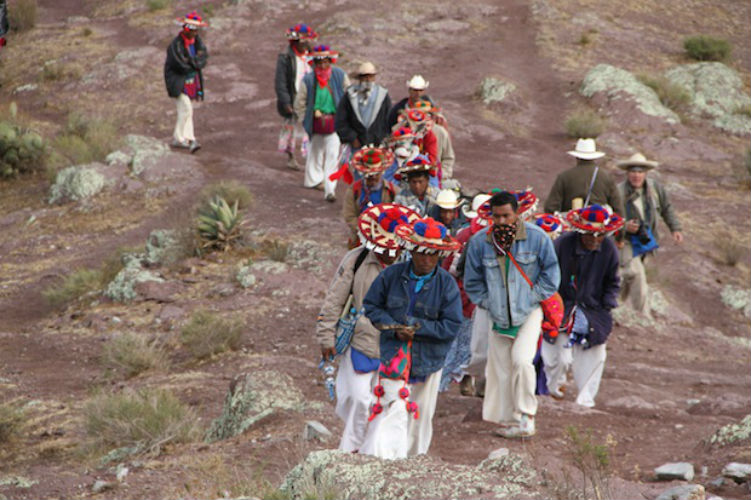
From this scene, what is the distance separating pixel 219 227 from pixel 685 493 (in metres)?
8.69

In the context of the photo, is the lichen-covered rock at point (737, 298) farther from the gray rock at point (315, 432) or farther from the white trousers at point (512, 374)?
the gray rock at point (315, 432)

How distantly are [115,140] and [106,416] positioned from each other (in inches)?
448

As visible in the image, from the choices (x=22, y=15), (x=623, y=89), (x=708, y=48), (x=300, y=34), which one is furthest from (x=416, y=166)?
(x=22, y=15)

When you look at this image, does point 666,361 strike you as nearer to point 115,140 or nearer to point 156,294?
point 156,294

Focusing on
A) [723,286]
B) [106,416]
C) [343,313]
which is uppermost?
[343,313]

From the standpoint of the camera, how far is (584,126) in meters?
21.5

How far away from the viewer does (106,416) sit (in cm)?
841

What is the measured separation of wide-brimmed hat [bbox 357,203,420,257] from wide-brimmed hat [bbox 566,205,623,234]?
217 cm

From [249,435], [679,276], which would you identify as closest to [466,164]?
[679,276]

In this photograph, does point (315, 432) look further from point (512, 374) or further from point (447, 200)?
point (447, 200)

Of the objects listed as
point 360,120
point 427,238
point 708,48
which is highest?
point 427,238

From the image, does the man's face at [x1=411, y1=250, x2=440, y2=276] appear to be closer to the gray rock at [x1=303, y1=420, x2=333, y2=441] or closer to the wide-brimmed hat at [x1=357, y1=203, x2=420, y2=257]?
the wide-brimmed hat at [x1=357, y1=203, x2=420, y2=257]

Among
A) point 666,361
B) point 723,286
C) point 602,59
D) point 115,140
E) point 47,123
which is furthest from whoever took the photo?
point 602,59

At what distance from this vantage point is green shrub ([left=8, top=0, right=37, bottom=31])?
3050cm
